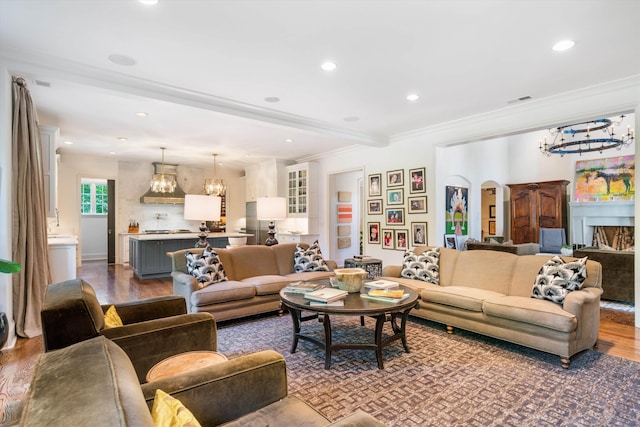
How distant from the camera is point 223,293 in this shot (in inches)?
147

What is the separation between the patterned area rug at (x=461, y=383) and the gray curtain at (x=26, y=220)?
205cm

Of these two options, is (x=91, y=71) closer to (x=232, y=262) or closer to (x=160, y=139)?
(x=232, y=262)

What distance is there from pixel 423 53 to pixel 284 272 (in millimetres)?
3230

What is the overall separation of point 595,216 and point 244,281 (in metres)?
7.62

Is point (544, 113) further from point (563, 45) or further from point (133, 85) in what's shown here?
point (133, 85)

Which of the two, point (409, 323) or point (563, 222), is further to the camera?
point (563, 222)

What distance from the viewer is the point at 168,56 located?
313 centimetres

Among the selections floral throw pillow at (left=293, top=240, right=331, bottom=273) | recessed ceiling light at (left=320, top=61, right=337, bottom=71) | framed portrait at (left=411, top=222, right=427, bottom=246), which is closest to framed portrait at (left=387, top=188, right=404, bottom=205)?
framed portrait at (left=411, top=222, right=427, bottom=246)

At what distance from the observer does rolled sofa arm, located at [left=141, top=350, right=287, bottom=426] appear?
1290mm

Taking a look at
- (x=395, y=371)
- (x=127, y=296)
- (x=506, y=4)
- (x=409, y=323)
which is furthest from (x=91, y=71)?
(x=409, y=323)

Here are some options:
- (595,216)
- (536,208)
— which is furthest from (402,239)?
(595,216)

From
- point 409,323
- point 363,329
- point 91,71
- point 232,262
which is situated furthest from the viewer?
point 232,262

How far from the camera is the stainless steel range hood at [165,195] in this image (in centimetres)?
869

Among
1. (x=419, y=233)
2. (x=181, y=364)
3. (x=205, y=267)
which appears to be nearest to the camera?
(x=181, y=364)
